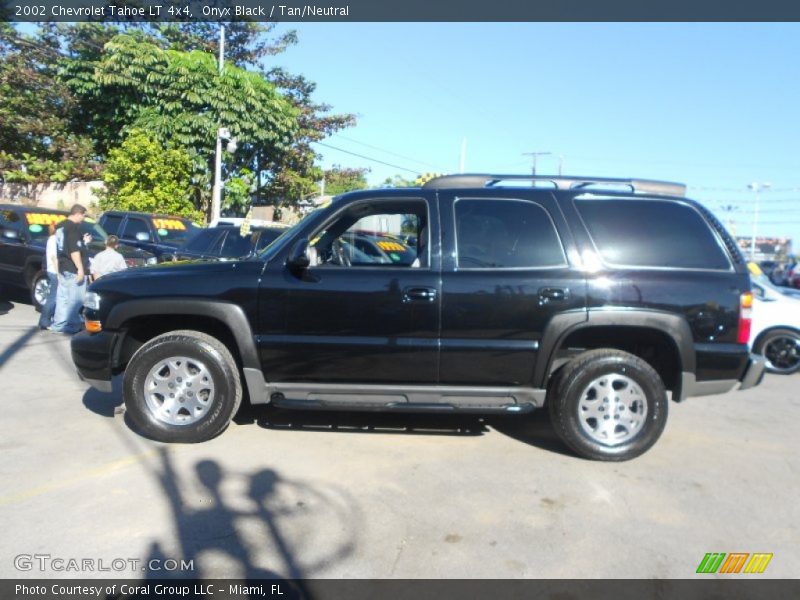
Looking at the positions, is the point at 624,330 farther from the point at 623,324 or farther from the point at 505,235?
the point at 505,235

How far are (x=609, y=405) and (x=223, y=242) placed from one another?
28.7 ft

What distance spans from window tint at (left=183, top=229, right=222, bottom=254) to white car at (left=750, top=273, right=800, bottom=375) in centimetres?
889

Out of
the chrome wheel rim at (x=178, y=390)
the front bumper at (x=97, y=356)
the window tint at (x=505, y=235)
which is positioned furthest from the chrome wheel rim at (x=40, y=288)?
the window tint at (x=505, y=235)

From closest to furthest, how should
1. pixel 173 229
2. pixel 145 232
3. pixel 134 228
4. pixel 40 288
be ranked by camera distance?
pixel 40 288, pixel 145 232, pixel 134 228, pixel 173 229

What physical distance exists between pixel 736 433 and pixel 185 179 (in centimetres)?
1956

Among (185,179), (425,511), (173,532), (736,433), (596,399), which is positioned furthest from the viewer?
(185,179)

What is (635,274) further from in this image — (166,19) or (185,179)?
(166,19)

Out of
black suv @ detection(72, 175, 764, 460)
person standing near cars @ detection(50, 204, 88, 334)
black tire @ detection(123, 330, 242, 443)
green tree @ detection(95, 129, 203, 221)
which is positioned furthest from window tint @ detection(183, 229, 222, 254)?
green tree @ detection(95, 129, 203, 221)

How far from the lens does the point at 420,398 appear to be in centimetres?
450

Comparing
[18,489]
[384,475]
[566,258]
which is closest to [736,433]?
[566,258]

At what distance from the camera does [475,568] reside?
310 centimetres

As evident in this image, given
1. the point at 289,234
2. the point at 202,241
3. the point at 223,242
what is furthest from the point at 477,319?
the point at 202,241

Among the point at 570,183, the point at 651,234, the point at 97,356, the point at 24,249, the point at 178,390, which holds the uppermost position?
the point at 570,183

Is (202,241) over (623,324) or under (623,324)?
over
